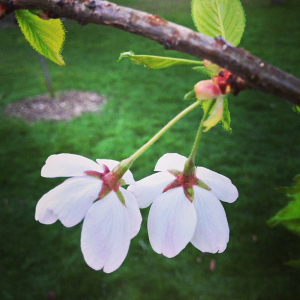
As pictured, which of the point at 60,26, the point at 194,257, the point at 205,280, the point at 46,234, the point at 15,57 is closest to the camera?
the point at 60,26

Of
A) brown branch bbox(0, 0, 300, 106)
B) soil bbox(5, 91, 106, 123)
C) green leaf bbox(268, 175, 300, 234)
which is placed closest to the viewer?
brown branch bbox(0, 0, 300, 106)

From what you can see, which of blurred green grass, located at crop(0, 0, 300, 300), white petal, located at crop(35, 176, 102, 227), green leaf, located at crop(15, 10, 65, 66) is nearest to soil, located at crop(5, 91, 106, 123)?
blurred green grass, located at crop(0, 0, 300, 300)

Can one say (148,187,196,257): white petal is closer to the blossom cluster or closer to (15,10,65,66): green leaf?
the blossom cluster

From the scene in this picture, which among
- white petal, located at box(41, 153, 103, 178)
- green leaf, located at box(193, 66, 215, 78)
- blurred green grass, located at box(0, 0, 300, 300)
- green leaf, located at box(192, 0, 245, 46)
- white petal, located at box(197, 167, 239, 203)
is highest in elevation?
green leaf, located at box(192, 0, 245, 46)

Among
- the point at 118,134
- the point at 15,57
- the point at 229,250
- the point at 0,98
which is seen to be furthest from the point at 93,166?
the point at 15,57

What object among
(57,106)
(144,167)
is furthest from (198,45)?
(57,106)

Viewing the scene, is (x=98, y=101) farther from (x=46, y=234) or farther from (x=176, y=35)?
(x=176, y=35)
